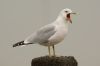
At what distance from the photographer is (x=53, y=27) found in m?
1.41

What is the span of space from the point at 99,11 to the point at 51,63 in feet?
2.85

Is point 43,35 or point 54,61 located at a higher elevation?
point 43,35

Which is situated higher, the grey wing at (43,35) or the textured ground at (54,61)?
the grey wing at (43,35)

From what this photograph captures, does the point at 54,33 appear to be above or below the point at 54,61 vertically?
above

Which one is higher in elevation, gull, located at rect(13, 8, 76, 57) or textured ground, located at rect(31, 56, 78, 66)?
gull, located at rect(13, 8, 76, 57)

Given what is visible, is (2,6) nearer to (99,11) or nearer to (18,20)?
(18,20)

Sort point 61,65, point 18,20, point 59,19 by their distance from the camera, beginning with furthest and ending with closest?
point 18,20, point 59,19, point 61,65

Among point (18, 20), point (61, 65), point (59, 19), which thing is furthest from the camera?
point (18, 20)

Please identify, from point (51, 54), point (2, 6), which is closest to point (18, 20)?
point (2, 6)

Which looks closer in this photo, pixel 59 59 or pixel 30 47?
pixel 59 59

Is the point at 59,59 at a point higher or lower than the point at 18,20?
lower

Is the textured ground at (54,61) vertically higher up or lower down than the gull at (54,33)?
lower down

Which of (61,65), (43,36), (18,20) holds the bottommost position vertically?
(61,65)

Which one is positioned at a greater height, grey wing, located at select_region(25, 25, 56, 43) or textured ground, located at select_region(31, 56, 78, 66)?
grey wing, located at select_region(25, 25, 56, 43)
